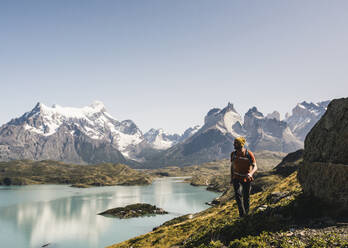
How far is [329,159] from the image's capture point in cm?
2139

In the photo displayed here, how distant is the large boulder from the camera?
62.5 feet

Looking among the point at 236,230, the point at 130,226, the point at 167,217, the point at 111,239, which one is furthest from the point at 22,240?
the point at 236,230

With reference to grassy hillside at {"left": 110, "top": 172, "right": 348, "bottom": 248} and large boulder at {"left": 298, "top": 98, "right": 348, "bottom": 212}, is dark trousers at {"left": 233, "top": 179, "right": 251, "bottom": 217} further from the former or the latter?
large boulder at {"left": 298, "top": 98, "right": 348, "bottom": 212}

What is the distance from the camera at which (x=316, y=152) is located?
909 inches

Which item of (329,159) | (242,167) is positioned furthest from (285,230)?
(329,159)

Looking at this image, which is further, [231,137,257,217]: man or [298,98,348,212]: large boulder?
[231,137,257,217]: man

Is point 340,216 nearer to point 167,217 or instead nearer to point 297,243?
point 297,243

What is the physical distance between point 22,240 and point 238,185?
15877 cm

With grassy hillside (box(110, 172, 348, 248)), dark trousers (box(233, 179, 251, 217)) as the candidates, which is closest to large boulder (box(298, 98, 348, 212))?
grassy hillside (box(110, 172, 348, 248))

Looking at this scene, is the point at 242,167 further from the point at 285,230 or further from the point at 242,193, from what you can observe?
the point at 285,230

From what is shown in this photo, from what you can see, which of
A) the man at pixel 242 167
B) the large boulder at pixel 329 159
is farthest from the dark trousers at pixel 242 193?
the large boulder at pixel 329 159

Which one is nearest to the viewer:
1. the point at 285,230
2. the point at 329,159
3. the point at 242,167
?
the point at 285,230

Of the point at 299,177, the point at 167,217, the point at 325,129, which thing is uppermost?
the point at 325,129

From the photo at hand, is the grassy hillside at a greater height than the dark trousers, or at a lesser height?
lesser
